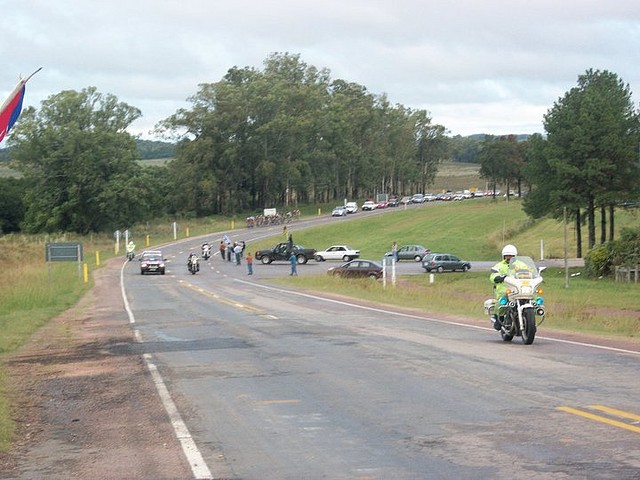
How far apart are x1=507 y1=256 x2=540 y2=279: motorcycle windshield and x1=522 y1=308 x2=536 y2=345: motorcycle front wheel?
2.06ft

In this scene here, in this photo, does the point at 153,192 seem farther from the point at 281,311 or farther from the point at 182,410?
the point at 182,410

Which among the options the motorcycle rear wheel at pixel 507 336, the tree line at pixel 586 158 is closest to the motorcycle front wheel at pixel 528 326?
the motorcycle rear wheel at pixel 507 336

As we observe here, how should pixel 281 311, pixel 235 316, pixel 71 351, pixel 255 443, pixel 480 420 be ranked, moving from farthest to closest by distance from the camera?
pixel 281 311, pixel 235 316, pixel 71 351, pixel 480 420, pixel 255 443

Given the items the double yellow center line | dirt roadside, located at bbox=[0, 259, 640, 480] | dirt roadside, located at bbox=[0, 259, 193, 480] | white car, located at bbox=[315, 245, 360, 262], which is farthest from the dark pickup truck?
the double yellow center line

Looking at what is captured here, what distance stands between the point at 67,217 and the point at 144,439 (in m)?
107

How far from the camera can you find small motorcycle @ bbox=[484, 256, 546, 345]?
1711 centimetres

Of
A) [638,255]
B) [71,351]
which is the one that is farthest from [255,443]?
[638,255]

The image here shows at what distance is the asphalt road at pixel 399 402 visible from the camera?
8.04 metres

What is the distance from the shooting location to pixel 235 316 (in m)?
27.2

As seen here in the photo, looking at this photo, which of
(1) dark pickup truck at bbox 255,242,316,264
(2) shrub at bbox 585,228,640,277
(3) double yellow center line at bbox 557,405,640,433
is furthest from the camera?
(1) dark pickup truck at bbox 255,242,316,264

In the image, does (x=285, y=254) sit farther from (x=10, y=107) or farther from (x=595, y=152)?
(x=10, y=107)

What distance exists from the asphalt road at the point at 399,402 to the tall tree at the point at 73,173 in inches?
3473

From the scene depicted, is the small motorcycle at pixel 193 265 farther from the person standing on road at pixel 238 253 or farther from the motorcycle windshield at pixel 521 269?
the motorcycle windshield at pixel 521 269

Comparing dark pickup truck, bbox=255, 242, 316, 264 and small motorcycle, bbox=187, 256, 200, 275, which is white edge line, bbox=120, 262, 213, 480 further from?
dark pickup truck, bbox=255, 242, 316, 264
